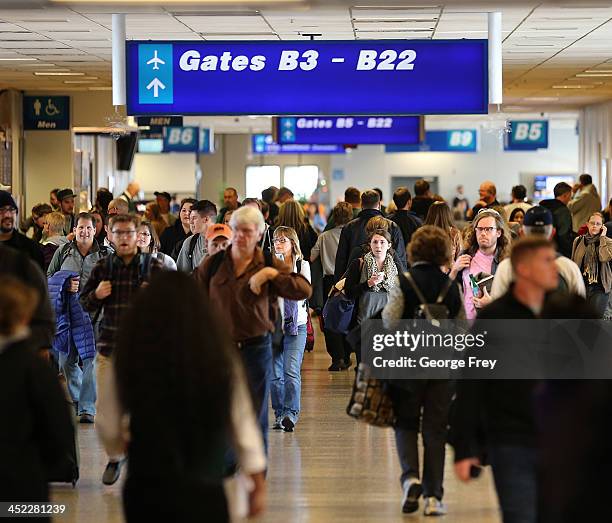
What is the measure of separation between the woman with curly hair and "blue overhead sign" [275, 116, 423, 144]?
1424cm

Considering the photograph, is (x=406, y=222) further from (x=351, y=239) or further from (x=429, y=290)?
(x=429, y=290)

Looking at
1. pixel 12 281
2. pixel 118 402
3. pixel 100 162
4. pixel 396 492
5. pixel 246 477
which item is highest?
pixel 100 162

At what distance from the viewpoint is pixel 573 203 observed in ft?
60.8

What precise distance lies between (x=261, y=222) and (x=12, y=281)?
105 inches

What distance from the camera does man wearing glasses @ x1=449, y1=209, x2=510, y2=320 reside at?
26.8 ft

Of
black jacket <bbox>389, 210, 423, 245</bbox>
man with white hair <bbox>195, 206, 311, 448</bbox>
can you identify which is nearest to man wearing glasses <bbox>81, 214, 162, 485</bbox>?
man with white hair <bbox>195, 206, 311, 448</bbox>

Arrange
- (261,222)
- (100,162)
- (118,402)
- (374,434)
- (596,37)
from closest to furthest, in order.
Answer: (118,402), (261,222), (374,434), (596,37), (100,162)

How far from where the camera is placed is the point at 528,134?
29078mm

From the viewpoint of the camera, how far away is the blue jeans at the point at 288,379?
30.6 ft

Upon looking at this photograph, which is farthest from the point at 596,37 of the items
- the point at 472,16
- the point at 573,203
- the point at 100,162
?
the point at 100,162

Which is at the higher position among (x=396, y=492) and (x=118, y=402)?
(x=118, y=402)

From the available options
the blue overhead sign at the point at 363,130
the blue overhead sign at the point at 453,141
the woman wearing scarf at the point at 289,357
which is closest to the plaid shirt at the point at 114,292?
the woman wearing scarf at the point at 289,357

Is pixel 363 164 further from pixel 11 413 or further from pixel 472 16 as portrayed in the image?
pixel 11 413

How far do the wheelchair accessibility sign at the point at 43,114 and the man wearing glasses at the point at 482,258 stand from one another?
12.7 metres
